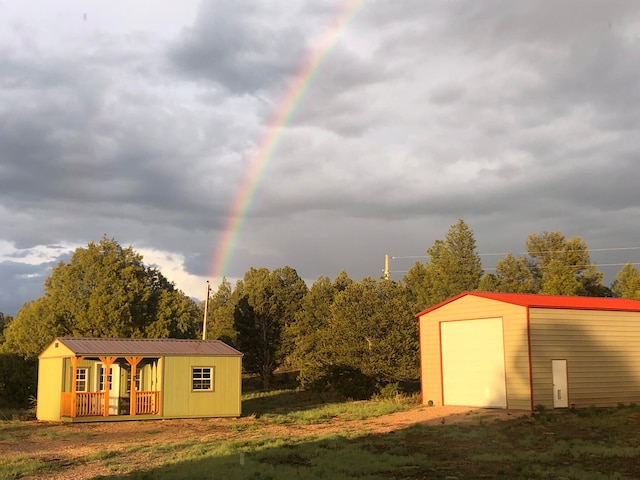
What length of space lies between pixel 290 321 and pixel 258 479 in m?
40.7

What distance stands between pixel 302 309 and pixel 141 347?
27.7m

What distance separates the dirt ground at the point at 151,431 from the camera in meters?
16.9

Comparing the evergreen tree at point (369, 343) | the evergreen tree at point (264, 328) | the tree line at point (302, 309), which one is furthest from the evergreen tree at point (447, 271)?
the evergreen tree at point (369, 343)

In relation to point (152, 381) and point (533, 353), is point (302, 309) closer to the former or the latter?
point (152, 381)

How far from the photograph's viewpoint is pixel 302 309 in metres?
54.2

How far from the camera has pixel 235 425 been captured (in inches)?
958

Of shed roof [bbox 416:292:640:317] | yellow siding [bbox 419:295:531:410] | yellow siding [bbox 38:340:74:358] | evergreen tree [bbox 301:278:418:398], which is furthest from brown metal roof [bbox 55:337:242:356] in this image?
shed roof [bbox 416:292:640:317]

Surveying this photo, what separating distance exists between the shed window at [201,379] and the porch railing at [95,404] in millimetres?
1473

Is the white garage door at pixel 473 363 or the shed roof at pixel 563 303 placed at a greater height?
the shed roof at pixel 563 303

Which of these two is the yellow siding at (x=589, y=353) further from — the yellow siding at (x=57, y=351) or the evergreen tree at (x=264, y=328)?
the evergreen tree at (x=264, y=328)

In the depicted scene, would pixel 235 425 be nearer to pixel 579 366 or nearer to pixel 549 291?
pixel 579 366

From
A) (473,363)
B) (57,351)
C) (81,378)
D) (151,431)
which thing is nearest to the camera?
(151,431)

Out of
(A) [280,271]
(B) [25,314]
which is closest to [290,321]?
(A) [280,271]

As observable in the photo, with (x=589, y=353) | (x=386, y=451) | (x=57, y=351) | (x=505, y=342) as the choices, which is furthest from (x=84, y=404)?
(x=589, y=353)
